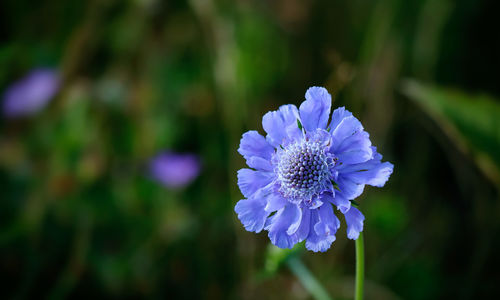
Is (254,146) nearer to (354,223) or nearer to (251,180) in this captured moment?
(251,180)

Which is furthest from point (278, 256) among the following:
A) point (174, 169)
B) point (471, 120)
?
point (174, 169)

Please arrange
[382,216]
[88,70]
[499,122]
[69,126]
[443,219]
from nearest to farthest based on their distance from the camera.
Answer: [499,122] < [382,216] < [443,219] < [69,126] < [88,70]

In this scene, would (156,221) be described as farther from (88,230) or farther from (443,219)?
(443,219)

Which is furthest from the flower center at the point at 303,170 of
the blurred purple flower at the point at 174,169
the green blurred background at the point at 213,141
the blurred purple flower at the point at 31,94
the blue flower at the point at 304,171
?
the blurred purple flower at the point at 31,94

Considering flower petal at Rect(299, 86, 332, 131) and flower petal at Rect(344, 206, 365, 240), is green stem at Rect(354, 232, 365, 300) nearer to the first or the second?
flower petal at Rect(344, 206, 365, 240)

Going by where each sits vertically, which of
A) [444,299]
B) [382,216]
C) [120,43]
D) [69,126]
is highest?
[120,43]

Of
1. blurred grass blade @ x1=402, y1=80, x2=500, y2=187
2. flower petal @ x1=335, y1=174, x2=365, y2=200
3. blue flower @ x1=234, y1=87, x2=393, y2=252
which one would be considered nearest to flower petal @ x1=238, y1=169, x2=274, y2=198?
blue flower @ x1=234, y1=87, x2=393, y2=252

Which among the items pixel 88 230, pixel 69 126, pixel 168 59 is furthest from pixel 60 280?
pixel 168 59

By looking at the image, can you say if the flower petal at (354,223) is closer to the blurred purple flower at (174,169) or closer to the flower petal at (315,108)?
the flower petal at (315,108)
